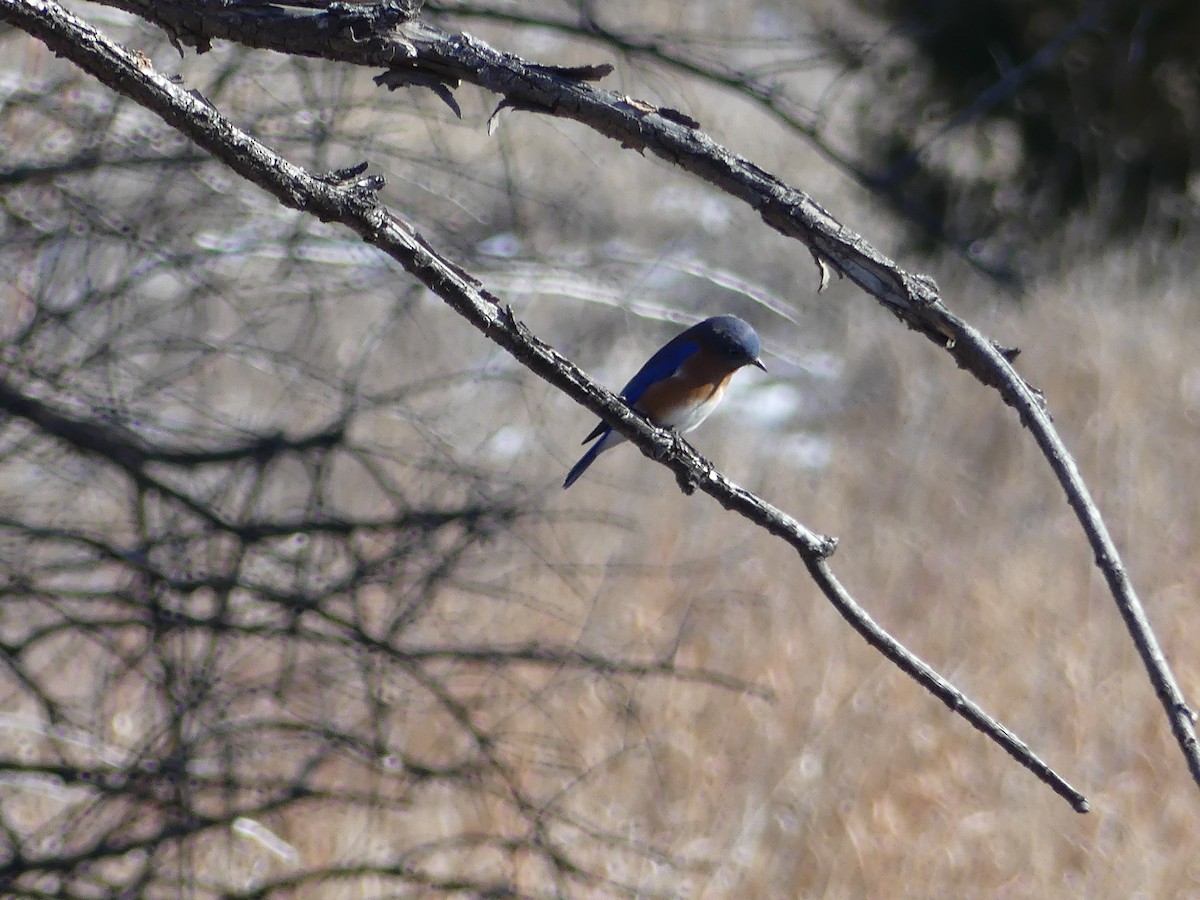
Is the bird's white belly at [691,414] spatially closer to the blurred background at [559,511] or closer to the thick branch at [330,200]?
the blurred background at [559,511]

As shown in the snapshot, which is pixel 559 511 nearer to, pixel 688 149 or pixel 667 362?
pixel 667 362

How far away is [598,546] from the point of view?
19.3 feet

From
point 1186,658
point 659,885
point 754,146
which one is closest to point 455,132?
point 754,146

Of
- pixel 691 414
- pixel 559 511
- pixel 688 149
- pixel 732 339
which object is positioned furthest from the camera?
pixel 559 511

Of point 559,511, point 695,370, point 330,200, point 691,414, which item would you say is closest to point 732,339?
point 695,370

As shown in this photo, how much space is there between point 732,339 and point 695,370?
0.14 meters

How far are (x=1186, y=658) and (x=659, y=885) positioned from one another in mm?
2540

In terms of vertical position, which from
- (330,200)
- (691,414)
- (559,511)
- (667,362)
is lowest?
(330,200)

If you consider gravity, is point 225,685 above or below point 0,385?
below

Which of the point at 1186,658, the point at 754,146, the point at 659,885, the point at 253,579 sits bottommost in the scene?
the point at 659,885

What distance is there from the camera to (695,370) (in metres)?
3.23

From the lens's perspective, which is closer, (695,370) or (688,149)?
(688,149)

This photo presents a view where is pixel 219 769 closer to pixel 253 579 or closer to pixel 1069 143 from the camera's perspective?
pixel 253 579

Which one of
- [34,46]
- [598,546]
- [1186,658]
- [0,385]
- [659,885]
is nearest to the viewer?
[0,385]
